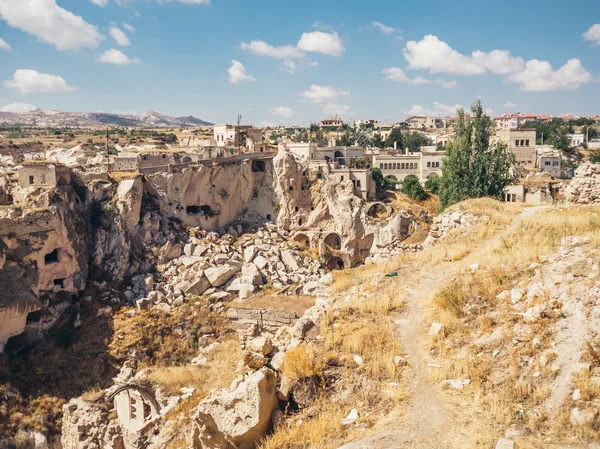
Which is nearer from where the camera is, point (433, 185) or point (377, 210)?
point (377, 210)

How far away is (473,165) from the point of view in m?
22.5

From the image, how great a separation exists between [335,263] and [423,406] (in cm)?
2476

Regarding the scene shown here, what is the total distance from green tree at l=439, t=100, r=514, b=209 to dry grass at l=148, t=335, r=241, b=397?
43.1ft

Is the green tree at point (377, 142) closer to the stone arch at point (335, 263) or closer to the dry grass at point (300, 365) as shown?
the stone arch at point (335, 263)

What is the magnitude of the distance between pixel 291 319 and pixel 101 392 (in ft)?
23.2

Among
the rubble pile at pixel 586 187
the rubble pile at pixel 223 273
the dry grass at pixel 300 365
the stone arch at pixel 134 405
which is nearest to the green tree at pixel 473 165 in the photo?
the rubble pile at pixel 223 273

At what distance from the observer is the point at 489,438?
4992 millimetres

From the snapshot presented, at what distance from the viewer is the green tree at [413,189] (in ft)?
117

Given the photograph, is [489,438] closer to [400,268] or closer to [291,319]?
[400,268]

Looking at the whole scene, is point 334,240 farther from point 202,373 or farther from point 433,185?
point 202,373

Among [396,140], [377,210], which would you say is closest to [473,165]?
[377,210]

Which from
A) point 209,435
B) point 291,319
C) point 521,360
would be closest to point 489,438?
point 521,360

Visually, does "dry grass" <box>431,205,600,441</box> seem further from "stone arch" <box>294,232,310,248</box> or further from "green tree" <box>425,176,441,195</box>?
"green tree" <box>425,176,441,195</box>

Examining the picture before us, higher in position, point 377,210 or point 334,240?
point 377,210
